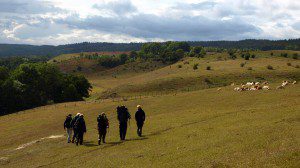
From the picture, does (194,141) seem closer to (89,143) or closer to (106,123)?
(106,123)

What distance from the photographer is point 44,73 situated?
11562 centimetres

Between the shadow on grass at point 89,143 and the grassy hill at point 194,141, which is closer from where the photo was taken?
the grassy hill at point 194,141

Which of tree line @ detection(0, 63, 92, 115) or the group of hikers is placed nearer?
the group of hikers

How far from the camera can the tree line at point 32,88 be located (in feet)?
342

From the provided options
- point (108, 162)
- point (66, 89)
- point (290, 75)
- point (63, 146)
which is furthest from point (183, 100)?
point (66, 89)

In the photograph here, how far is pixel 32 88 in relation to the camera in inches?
4358

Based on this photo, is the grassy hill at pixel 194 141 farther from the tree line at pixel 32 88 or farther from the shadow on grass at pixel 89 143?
the tree line at pixel 32 88

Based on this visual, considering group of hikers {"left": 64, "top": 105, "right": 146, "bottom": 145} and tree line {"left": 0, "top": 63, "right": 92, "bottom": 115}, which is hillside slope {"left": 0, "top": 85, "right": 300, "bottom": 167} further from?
tree line {"left": 0, "top": 63, "right": 92, "bottom": 115}

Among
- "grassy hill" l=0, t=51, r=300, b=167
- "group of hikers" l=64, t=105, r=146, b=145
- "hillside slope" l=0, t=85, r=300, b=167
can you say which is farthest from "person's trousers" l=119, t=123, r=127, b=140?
"hillside slope" l=0, t=85, r=300, b=167

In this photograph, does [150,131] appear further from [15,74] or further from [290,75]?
[15,74]

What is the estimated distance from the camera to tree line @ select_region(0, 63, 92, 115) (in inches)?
4107

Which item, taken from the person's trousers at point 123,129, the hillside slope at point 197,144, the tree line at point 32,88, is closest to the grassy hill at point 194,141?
the hillside slope at point 197,144

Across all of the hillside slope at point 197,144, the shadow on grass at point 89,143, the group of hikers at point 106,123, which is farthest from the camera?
the shadow on grass at point 89,143

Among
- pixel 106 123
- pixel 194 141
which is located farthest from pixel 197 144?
pixel 106 123
